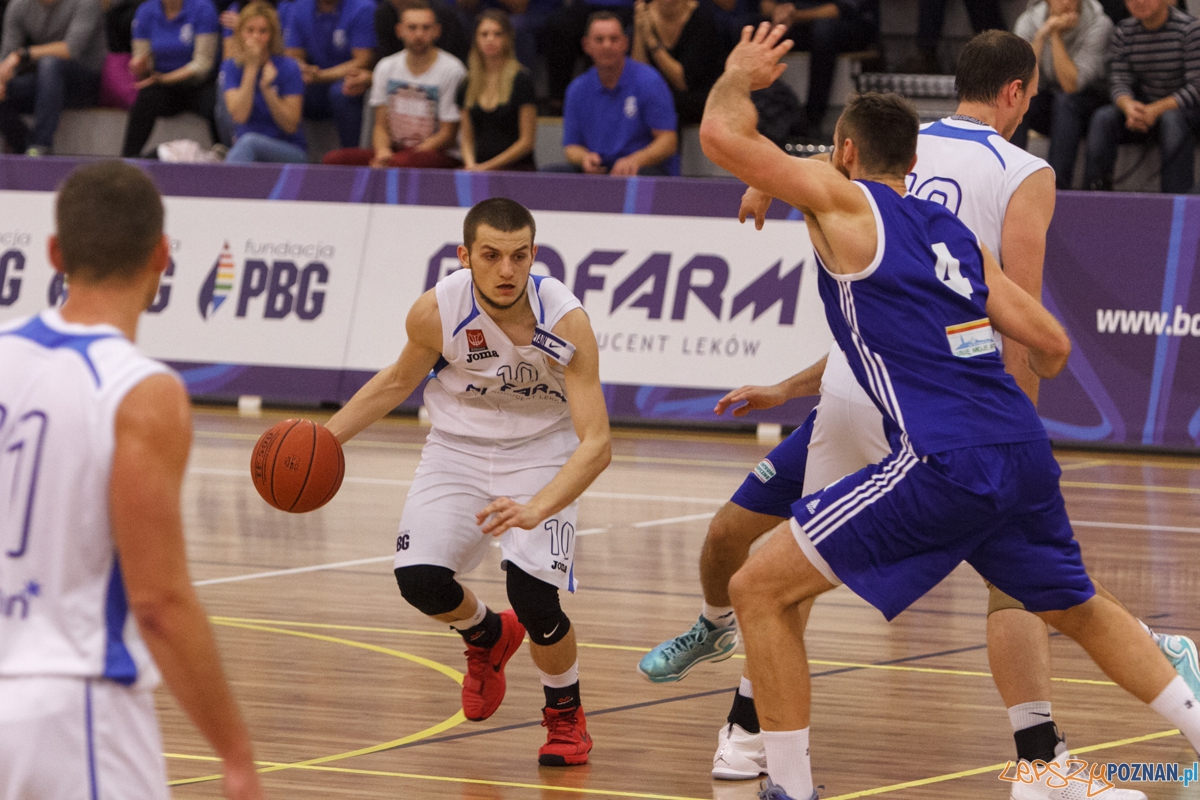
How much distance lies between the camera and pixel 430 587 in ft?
18.9

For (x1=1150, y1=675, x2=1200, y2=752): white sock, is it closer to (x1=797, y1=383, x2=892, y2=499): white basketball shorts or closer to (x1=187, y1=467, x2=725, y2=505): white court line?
(x1=797, y1=383, x2=892, y2=499): white basketball shorts

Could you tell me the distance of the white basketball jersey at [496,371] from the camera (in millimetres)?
5891

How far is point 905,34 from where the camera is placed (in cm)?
1585

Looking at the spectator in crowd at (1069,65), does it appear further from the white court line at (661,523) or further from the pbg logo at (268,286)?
the pbg logo at (268,286)

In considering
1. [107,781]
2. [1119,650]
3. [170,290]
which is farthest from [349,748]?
[170,290]

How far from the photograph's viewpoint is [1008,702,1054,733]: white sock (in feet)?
16.8

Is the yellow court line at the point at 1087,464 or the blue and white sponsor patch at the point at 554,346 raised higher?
the blue and white sponsor patch at the point at 554,346

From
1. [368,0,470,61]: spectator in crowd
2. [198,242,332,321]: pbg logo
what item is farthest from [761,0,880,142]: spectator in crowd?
[198,242,332,321]: pbg logo

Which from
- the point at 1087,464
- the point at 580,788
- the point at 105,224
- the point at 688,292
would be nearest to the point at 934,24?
the point at 688,292

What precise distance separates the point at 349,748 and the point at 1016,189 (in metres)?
2.72

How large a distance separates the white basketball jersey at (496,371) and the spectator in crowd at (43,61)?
36.4ft

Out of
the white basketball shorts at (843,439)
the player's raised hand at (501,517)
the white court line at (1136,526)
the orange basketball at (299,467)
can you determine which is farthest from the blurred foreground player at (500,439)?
the white court line at (1136,526)

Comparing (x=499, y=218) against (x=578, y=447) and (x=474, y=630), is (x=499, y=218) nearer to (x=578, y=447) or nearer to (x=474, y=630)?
(x=578, y=447)

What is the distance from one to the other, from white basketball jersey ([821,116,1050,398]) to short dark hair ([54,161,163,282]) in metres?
2.87
